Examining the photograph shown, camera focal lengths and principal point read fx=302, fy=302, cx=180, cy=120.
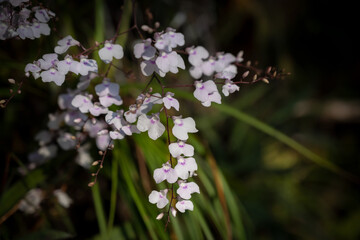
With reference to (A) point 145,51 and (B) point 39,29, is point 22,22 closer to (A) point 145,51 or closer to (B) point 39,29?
(B) point 39,29

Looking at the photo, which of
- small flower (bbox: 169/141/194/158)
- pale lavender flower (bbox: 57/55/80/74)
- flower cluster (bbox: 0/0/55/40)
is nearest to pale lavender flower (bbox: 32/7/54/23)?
A: flower cluster (bbox: 0/0/55/40)

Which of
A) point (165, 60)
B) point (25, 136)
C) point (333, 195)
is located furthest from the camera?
point (333, 195)

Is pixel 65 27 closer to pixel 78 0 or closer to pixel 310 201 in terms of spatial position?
pixel 78 0

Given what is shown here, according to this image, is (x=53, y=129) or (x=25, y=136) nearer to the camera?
(x=53, y=129)

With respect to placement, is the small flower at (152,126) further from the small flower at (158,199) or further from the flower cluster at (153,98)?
the small flower at (158,199)

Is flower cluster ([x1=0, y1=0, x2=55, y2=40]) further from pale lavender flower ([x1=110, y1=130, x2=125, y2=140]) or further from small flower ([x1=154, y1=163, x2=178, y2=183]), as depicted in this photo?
small flower ([x1=154, y1=163, x2=178, y2=183])

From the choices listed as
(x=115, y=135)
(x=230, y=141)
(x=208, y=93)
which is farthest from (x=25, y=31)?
(x=230, y=141)

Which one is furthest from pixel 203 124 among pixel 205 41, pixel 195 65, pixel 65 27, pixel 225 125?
pixel 195 65
